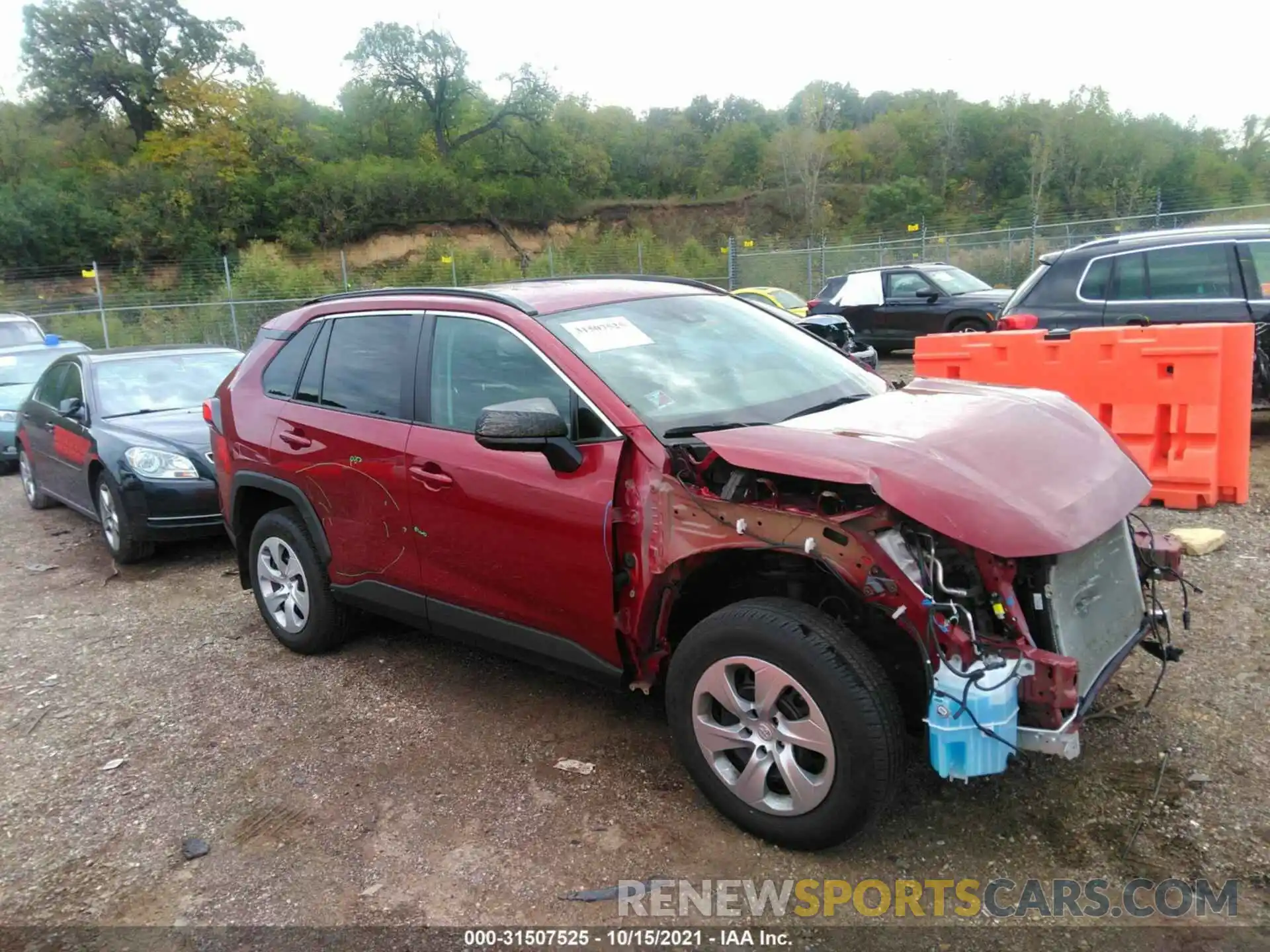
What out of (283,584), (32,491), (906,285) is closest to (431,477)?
(283,584)

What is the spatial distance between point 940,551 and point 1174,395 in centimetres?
428

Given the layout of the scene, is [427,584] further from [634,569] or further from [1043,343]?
[1043,343]

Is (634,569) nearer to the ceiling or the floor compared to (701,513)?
nearer to the floor

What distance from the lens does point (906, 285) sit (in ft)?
49.5

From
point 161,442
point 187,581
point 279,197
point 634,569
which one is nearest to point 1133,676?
point 634,569

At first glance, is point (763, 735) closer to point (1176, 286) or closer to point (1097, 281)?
point (1097, 281)

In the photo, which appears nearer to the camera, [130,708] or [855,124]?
[130,708]

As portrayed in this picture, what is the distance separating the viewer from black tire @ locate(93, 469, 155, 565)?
635 centimetres

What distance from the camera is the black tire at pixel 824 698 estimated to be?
2564 mm

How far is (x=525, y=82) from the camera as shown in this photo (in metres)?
54.2

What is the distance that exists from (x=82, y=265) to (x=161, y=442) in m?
36.4

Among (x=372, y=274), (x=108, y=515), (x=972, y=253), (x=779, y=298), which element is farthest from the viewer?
(x=372, y=274)

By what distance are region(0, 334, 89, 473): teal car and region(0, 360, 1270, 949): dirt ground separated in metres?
7.44

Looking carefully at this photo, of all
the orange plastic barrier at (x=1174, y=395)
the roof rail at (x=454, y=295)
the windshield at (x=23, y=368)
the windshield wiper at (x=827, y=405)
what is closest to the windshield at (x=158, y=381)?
the roof rail at (x=454, y=295)
